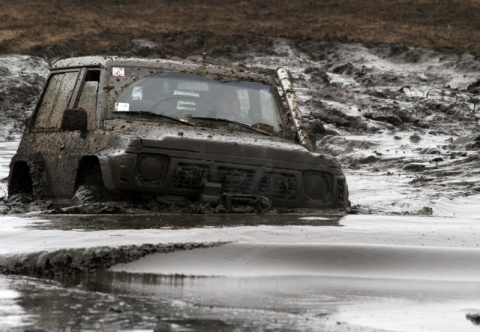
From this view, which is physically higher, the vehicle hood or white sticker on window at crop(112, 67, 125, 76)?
white sticker on window at crop(112, 67, 125, 76)

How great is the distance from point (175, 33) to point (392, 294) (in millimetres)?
24466

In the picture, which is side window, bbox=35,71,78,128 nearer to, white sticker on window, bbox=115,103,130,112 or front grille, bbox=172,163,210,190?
white sticker on window, bbox=115,103,130,112

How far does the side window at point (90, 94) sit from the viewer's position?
8875 mm

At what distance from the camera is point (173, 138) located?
7.87 metres

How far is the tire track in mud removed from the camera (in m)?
5.32

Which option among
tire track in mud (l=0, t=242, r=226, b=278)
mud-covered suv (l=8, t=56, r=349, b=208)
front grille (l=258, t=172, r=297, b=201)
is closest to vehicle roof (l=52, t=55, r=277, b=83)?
mud-covered suv (l=8, t=56, r=349, b=208)

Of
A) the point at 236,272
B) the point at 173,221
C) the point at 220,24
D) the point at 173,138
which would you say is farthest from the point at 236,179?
the point at 220,24

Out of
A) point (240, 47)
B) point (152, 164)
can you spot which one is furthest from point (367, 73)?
point (152, 164)

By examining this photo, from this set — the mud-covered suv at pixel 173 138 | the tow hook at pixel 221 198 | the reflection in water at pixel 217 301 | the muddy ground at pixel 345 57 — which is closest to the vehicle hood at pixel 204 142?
the mud-covered suv at pixel 173 138

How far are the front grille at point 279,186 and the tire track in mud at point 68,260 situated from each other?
2644mm

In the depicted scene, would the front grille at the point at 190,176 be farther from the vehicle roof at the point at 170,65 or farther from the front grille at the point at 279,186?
the vehicle roof at the point at 170,65

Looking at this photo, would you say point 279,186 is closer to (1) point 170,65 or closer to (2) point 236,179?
(2) point 236,179

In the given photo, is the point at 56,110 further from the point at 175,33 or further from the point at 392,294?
the point at 175,33

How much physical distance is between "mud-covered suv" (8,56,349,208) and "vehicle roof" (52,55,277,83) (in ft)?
0.04
